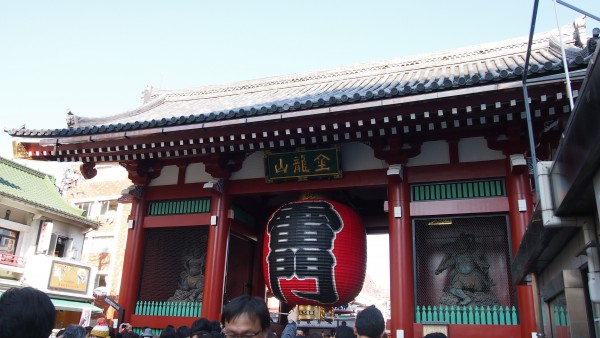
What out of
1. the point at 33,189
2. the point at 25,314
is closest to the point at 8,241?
the point at 33,189

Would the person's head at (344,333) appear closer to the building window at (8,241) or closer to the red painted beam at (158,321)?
the red painted beam at (158,321)

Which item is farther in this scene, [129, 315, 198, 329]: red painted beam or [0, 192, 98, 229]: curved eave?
[0, 192, 98, 229]: curved eave

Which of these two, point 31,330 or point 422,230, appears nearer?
point 31,330

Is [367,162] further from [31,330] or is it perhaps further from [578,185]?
[31,330]

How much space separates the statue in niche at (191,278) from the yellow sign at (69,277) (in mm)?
15482

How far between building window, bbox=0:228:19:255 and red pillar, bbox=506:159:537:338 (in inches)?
891

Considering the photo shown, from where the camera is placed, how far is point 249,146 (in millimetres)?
8125

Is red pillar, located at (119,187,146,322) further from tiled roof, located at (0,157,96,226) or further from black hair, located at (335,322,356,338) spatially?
tiled roof, located at (0,157,96,226)

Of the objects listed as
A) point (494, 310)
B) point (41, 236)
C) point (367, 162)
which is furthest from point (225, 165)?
point (41, 236)

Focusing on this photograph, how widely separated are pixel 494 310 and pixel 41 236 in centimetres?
2290

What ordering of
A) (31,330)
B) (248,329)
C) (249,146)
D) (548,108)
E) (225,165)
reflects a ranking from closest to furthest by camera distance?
(31,330) → (248,329) → (548,108) → (249,146) → (225,165)

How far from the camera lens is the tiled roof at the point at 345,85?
22.0 feet

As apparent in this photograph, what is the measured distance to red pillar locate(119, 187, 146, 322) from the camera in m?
8.98

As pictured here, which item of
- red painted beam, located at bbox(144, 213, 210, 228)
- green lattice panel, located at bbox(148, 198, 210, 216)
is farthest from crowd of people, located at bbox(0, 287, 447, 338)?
green lattice panel, located at bbox(148, 198, 210, 216)
